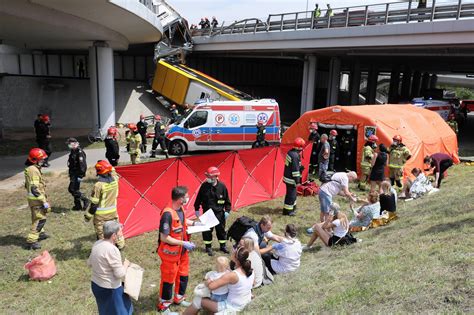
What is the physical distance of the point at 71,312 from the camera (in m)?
5.59

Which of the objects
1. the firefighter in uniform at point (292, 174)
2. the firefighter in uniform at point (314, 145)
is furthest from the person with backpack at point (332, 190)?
the firefighter in uniform at point (314, 145)

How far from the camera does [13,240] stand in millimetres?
7973

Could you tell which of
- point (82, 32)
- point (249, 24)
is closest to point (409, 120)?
point (82, 32)

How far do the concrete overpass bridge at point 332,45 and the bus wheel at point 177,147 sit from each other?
11472mm

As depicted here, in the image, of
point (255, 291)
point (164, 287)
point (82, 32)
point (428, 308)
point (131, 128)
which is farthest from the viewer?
point (82, 32)

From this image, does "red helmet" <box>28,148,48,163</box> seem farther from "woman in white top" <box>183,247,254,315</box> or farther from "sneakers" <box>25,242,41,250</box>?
"woman in white top" <box>183,247,254,315</box>

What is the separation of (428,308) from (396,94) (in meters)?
38.9

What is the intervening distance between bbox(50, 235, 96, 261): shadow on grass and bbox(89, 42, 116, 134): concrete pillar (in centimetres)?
1403

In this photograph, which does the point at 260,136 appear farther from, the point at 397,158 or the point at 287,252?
the point at 287,252

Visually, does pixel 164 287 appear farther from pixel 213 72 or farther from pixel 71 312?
pixel 213 72

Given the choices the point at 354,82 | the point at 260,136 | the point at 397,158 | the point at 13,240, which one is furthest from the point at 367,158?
the point at 354,82

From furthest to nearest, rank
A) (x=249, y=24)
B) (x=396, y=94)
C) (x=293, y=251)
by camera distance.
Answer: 1. (x=396, y=94)
2. (x=249, y=24)
3. (x=293, y=251)

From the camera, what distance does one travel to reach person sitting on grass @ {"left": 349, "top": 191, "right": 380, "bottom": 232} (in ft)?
27.4

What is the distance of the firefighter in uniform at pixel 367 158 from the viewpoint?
11911mm
